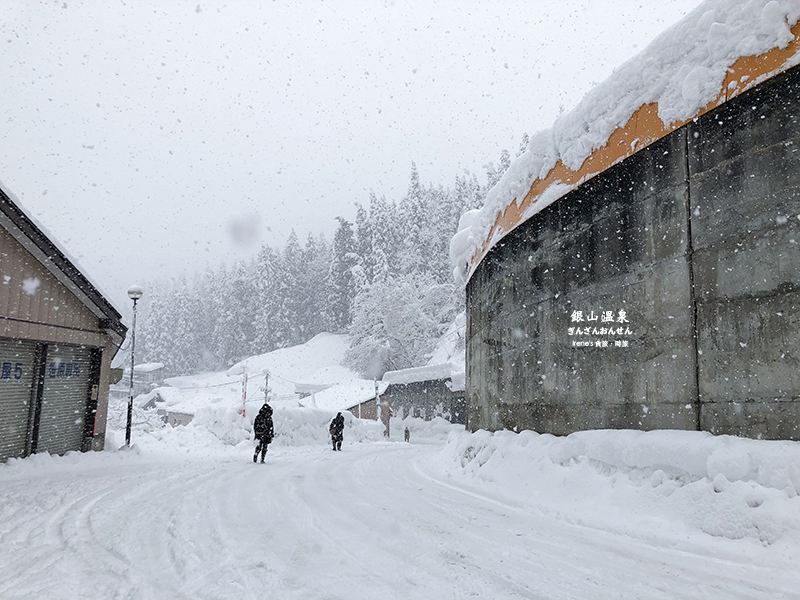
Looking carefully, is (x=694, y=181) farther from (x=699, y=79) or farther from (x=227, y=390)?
(x=227, y=390)

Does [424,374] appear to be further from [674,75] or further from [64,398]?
[674,75]

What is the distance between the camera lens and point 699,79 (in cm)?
672

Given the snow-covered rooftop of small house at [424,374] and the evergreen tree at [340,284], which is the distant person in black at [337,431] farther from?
the evergreen tree at [340,284]

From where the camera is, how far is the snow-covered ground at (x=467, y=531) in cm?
415

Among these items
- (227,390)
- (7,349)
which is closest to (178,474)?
(7,349)

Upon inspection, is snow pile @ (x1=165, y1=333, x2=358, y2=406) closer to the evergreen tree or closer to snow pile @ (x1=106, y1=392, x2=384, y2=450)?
the evergreen tree

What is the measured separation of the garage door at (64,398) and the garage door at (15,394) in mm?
447

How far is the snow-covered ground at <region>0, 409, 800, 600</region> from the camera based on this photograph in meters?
4.15

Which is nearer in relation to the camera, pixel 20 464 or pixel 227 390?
pixel 20 464

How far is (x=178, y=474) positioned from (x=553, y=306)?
872cm

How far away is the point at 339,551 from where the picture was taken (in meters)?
5.04

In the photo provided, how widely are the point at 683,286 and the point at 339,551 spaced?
5295 millimetres

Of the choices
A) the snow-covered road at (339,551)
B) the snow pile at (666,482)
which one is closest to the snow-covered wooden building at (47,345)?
the snow-covered road at (339,551)

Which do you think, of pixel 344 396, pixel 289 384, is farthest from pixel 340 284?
pixel 344 396
